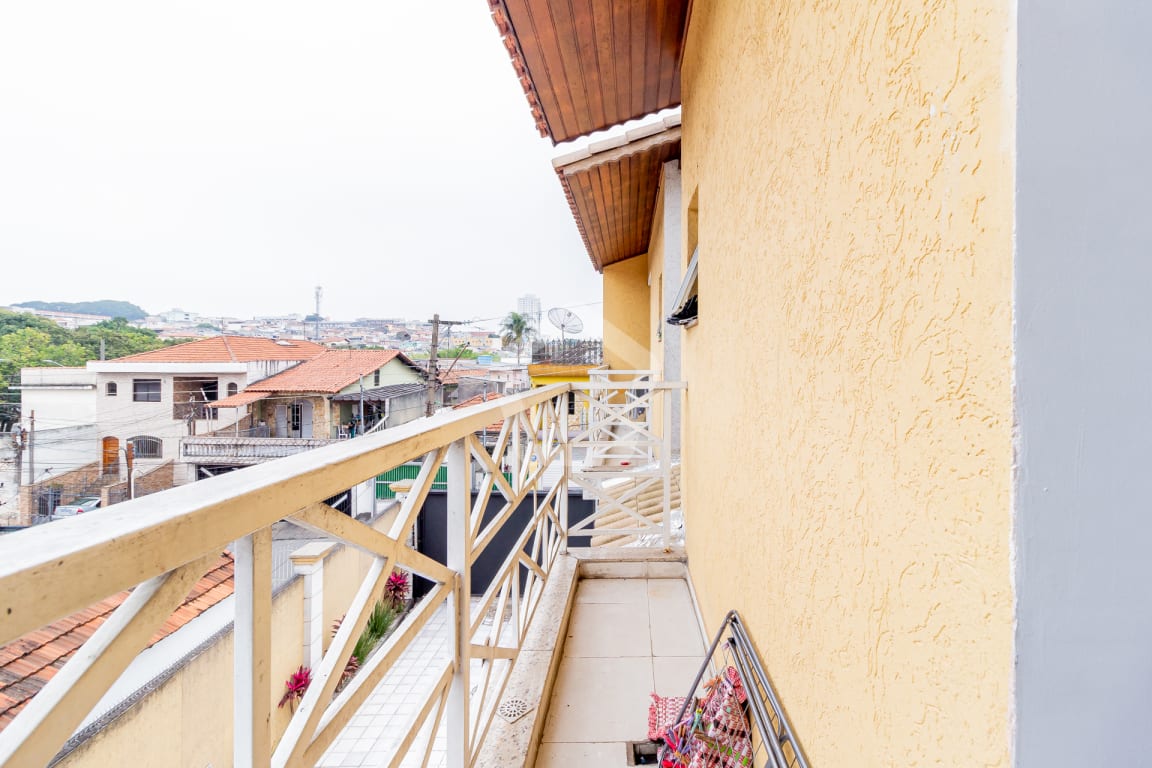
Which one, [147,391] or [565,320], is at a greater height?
[565,320]

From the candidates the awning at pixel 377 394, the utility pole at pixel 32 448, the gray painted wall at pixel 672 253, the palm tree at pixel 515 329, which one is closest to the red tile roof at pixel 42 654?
the utility pole at pixel 32 448

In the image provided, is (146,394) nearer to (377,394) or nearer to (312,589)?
(377,394)

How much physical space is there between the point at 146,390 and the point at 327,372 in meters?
2.22

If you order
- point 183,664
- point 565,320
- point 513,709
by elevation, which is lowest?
point 513,709

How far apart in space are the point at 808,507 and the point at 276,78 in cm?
2006

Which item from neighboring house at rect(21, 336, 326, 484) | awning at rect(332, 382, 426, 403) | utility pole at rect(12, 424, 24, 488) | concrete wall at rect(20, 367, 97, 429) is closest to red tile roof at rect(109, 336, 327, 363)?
neighboring house at rect(21, 336, 326, 484)

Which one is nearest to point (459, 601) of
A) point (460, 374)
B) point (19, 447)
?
point (19, 447)

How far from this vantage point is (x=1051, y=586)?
53cm

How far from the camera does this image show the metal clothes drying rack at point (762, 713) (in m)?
1.26

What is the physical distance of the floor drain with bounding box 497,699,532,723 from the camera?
80.5 inches

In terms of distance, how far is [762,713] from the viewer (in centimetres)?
141

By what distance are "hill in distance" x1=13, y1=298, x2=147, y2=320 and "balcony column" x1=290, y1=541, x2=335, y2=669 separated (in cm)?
350

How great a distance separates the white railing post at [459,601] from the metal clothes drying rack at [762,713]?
2.69 ft

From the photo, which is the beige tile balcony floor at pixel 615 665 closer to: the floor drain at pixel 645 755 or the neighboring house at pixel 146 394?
the floor drain at pixel 645 755
